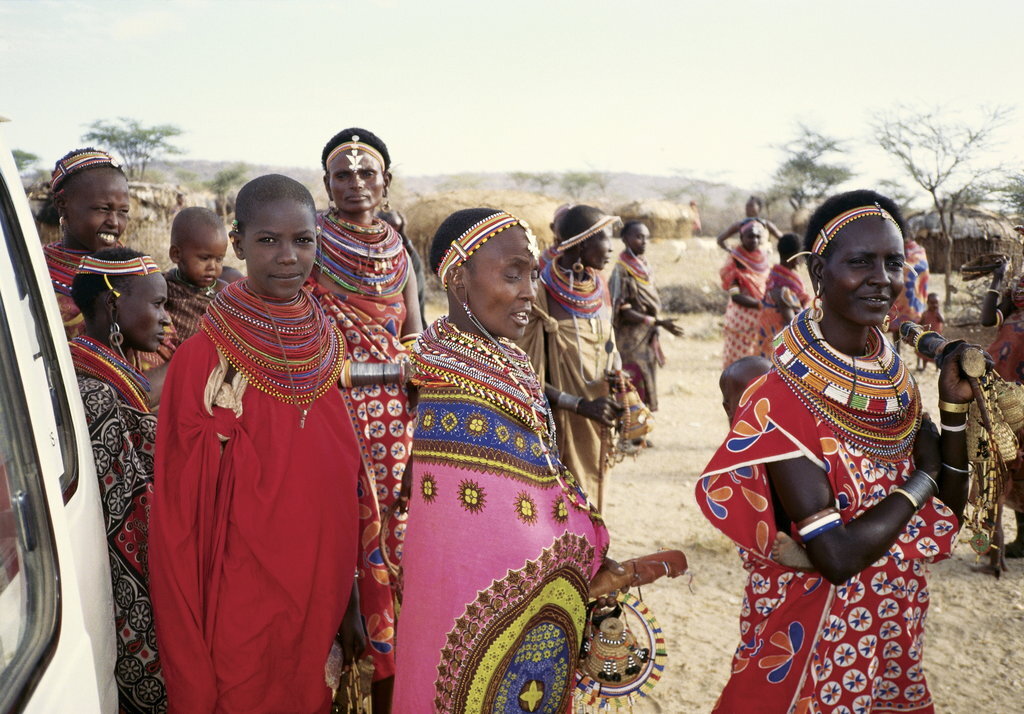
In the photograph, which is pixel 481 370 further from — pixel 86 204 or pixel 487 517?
pixel 86 204

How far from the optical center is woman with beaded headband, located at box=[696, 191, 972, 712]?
7.50ft

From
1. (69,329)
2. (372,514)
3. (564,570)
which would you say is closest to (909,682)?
(564,570)

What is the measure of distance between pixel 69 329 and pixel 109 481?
51.0 inches

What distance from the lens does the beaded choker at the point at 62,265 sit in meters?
3.62

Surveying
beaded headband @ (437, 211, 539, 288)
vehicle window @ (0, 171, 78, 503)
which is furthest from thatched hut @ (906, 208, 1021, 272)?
vehicle window @ (0, 171, 78, 503)

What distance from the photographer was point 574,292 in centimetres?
491

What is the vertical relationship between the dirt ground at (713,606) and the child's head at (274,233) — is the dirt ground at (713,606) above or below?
below

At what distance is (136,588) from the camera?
263 centimetres

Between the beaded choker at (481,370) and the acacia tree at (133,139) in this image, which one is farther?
the acacia tree at (133,139)

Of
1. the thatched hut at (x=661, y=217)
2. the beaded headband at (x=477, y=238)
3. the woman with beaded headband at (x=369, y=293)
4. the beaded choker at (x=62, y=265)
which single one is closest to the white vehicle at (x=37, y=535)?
the beaded headband at (x=477, y=238)

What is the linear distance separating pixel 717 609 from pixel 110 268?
3.72 m

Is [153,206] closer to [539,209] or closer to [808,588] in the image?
[539,209]

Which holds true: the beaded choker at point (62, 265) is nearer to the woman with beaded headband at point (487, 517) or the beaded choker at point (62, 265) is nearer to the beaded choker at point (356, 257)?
the beaded choker at point (356, 257)

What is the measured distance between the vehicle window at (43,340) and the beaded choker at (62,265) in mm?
1788
